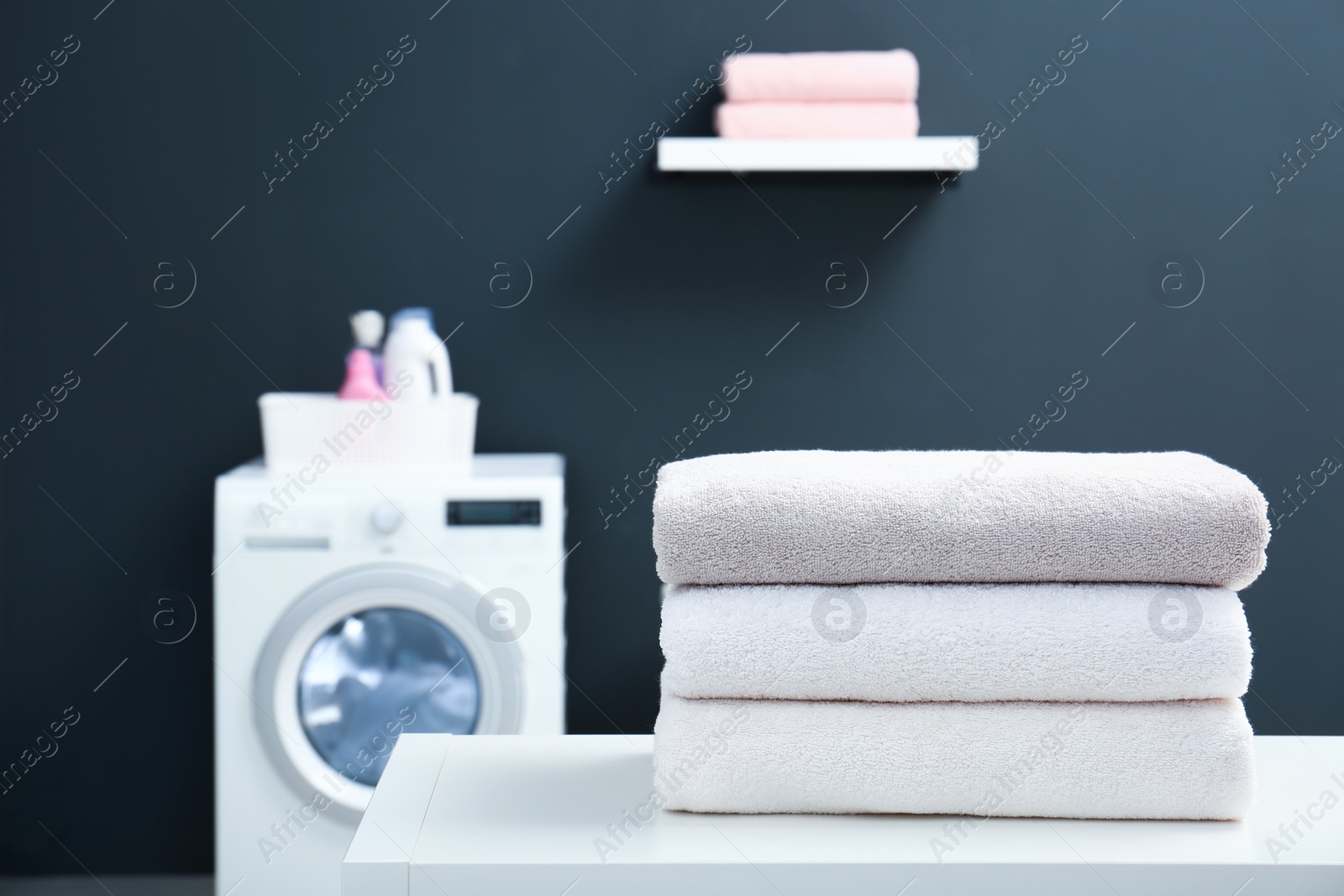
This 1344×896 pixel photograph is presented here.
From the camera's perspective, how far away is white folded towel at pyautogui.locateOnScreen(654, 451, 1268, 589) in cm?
59

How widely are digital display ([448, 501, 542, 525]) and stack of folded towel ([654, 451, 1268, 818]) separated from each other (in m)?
1.43

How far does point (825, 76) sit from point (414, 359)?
935mm

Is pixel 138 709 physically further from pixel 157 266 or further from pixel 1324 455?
pixel 1324 455

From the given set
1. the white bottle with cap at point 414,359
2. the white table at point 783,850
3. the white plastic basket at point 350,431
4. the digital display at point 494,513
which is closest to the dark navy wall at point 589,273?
the white bottle with cap at point 414,359

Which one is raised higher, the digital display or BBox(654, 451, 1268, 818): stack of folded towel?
the digital display

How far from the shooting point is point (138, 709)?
241cm

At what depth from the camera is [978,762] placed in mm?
599

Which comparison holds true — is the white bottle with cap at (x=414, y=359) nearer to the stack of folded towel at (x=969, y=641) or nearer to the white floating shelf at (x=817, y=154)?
the white floating shelf at (x=817, y=154)

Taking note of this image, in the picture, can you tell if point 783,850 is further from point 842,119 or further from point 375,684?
point 842,119

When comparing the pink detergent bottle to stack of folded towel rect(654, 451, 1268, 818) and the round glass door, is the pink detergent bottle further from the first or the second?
stack of folded towel rect(654, 451, 1268, 818)

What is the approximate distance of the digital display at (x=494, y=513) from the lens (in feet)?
6.60

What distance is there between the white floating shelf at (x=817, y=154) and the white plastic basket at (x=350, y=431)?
64 cm

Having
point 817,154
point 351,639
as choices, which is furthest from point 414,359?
point 817,154

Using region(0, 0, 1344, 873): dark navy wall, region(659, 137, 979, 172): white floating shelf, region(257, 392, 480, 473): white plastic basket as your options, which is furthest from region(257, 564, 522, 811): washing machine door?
region(659, 137, 979, 172): white floating shelf
